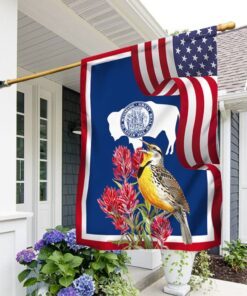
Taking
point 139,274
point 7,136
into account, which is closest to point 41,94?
point 7,136

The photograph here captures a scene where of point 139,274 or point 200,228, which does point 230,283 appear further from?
point 200,228

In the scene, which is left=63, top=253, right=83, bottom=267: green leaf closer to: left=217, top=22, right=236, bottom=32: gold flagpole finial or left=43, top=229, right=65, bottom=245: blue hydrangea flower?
left=43, top=229, right=65, bottom=245: blue hydrangea flower

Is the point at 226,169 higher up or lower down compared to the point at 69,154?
lower down

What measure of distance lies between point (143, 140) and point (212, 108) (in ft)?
1.32

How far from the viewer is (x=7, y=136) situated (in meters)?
2.05

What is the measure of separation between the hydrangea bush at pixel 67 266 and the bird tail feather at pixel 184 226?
0.81 metres

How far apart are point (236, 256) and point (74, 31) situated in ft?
12.5

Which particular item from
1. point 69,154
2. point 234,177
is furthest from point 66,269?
point 234,177

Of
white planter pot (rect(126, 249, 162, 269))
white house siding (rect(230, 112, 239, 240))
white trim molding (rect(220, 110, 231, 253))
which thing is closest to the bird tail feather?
white planter pot (rect(126, 249, 162, 269))

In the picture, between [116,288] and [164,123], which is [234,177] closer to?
[116,288]

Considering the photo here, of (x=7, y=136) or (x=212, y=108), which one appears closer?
(x=212, y=108)

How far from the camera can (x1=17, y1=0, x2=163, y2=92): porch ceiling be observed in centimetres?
267

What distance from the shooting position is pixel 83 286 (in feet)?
6.64

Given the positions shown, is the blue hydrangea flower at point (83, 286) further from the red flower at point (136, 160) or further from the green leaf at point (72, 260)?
the red flower at point (136, 160)
